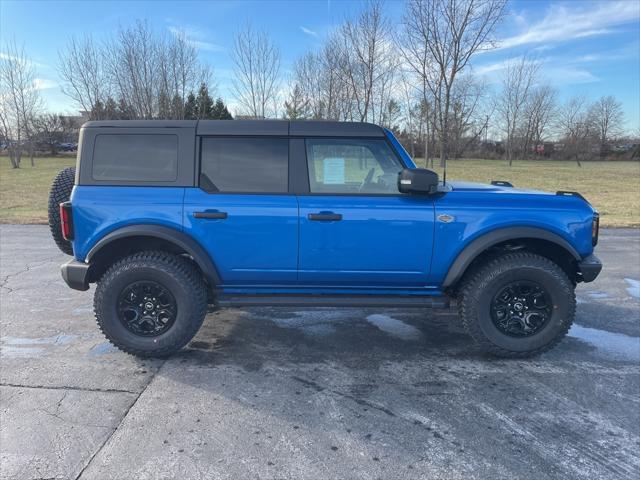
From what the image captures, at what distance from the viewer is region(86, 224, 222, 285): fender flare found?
352 centimetres

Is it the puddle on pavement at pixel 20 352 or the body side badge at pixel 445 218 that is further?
the puddle on pavement at pixel 20 352

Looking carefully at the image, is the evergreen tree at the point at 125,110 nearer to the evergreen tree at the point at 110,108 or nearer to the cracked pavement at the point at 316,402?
the evergreen tree at the point at 110,108

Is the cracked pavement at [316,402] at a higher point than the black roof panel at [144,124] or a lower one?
lower

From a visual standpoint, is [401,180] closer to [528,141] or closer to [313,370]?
[313,370]

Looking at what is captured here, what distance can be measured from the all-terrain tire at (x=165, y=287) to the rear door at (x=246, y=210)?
0.31 m

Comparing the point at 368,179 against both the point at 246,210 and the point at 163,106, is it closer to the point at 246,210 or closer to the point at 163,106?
the point at 246,210

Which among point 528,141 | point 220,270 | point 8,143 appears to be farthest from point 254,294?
point 528,141

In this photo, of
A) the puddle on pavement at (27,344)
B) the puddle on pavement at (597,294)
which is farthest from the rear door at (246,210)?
the puddle on pavement at (597,294)

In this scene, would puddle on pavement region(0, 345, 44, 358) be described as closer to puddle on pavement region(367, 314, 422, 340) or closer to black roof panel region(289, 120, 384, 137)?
black roof panel region(289, 120, 384, 137)

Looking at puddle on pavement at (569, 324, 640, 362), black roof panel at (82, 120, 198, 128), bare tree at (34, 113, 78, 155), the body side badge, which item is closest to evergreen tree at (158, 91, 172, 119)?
black roof panel at (82, 120, 198, 128)

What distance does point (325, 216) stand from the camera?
11.5ft

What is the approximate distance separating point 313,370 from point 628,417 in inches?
84.7

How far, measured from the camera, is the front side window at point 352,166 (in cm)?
365

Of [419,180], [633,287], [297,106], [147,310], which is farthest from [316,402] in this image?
[297,106]
